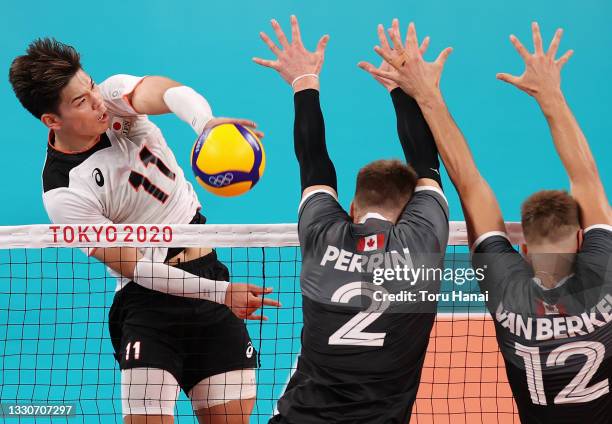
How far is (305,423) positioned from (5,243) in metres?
1.92

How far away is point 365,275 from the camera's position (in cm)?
362

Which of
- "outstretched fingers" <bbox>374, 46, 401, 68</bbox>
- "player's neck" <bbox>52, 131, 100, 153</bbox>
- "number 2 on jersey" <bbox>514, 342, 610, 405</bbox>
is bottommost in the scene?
"number 2 on jersey" <bbox>514, 342, 610, 405</bbox>

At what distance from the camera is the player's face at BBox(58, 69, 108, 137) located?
4359mm

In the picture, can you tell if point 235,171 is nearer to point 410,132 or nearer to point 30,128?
point 410,132

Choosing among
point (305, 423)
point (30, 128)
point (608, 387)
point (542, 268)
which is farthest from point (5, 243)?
point (30, 128)

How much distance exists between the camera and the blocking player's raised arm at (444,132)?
3.85m

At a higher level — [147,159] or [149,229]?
[147,159]

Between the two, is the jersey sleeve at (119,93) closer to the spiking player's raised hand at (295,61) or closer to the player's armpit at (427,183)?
the spiking player's raised hand at (295,61)

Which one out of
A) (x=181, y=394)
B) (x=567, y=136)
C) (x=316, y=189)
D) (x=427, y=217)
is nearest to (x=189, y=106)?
(x=316, y=189)

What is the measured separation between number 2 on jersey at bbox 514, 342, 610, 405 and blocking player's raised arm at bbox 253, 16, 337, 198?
108cm

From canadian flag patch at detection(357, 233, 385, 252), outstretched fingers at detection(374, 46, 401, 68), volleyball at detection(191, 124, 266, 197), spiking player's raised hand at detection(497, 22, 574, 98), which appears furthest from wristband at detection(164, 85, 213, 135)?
spiking player's raised hand at detection(497, 22, 574, 98)

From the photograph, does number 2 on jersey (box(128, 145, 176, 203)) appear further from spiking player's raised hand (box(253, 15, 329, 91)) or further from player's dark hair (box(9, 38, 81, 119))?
spiking player's raised hand (box(253, 15, 329, 91))

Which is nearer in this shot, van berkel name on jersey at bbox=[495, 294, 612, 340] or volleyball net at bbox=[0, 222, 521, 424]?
van berkel name on jersey at bbox=[495, 294, 612, 340]

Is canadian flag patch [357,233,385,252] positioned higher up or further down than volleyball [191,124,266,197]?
further down
